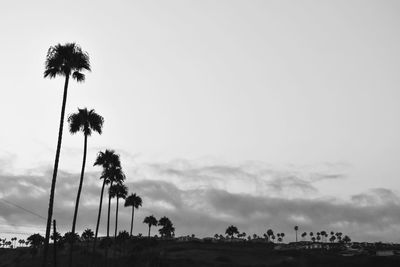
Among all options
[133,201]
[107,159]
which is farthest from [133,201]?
[107,159]

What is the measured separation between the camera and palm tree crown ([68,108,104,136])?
47906 mm

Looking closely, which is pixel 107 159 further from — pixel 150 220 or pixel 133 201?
pixel 150 220

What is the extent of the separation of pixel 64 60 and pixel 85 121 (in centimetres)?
1081

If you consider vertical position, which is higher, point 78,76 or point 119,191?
point 78,76

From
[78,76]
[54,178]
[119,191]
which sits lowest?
[54,178]

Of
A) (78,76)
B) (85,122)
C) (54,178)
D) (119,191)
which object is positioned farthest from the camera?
(119,191)

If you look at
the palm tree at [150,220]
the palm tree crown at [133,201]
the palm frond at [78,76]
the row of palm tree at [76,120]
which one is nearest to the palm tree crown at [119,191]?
the row of palm tree at [76,120]

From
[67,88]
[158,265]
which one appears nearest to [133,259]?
[158,265]

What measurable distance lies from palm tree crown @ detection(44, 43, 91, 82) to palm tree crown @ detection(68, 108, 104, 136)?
928 centimetres

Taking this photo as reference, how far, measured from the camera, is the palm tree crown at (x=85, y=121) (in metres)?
47.9

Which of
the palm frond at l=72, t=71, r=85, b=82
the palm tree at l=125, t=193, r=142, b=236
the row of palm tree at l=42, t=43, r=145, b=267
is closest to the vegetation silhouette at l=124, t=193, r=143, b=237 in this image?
the palm tree at l=125, t=193, r=142, b=236

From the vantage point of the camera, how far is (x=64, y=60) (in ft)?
128

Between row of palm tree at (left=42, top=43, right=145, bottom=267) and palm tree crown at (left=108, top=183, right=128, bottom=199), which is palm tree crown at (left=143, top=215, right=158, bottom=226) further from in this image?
row of palm tree at (left=42, top=43, right=145, bottom=267)

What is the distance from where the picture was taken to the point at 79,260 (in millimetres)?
153000
